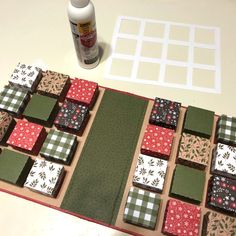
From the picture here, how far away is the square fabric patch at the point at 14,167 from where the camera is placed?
101cm

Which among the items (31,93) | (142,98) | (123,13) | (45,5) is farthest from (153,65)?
(45,5)

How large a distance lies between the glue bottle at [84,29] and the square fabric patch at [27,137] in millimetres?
327

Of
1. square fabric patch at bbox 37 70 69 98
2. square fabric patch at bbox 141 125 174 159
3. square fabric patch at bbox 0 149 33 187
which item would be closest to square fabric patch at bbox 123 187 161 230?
square fabric patch at bbox 141 125 174 159

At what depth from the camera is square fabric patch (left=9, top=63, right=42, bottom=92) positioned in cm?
117

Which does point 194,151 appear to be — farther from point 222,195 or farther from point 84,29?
point 84,29

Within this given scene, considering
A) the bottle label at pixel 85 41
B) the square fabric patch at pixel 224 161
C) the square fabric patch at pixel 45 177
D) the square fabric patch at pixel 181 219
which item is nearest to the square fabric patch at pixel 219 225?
the square fabric patch at pixel 181 219

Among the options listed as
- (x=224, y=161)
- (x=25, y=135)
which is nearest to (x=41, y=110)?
(x=25, y=135)

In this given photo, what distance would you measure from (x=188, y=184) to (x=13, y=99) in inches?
27.0

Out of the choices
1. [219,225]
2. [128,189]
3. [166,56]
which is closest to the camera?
[219,225]

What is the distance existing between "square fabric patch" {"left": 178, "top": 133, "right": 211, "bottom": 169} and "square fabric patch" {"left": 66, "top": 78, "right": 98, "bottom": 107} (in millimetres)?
361

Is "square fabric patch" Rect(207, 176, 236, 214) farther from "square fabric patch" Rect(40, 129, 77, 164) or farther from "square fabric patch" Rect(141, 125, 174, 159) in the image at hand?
"square fabric patch" Rect(40, 129, 77, 164)

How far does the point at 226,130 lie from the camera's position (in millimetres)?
1081

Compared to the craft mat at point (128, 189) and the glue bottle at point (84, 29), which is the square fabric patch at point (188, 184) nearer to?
the craft mat at point (128, 189)

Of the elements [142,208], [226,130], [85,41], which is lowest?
[142,208]
